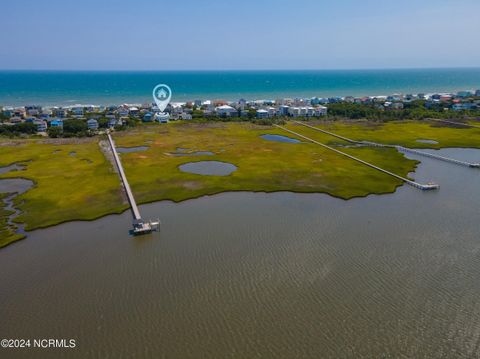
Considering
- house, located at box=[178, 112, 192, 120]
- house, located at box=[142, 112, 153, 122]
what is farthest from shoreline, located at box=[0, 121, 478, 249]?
house, located at box=[178, 112, 192, 120]

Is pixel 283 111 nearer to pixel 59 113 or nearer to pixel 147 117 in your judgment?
pixel 147 117

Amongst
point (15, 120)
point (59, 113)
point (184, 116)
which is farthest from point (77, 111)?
point (184, 116)

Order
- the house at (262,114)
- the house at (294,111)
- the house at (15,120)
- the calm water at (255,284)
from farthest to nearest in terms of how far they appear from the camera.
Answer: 1. the house at (294,111)
2. the house at (262,114)
3. the house at (15,120)
4. the calm water at (255,284)

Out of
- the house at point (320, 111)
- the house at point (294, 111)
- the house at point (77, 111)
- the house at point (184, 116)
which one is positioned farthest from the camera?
the house at point (320, 111)

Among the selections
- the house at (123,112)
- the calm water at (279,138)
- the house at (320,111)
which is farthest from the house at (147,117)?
the house at (320,111)

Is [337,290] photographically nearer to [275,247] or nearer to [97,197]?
[275,247]

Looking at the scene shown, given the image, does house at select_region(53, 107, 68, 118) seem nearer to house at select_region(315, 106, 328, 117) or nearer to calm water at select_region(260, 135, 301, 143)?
calm water at select_region(260, 135, 301, 143)

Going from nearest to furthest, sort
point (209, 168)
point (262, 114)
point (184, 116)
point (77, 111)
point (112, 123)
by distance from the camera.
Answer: point (209, 168) → point (112, 123) → point (77, 111) → point (184, 116) → point (262, 114)

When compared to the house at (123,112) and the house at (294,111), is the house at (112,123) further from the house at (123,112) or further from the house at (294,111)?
the house at (294,111)

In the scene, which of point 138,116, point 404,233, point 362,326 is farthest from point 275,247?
point 138,116
